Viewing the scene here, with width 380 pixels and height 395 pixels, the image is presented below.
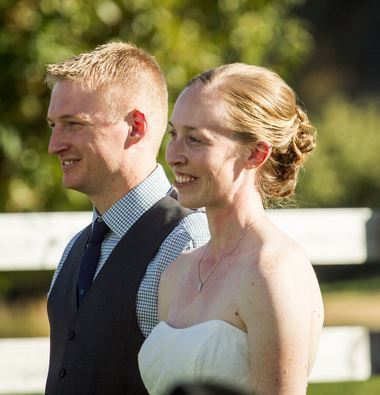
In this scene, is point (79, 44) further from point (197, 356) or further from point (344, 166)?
point (344, 166)

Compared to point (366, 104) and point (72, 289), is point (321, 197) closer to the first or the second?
point (366, 104)

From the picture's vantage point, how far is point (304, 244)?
5367mm

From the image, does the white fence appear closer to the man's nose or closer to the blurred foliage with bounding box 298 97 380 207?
the man's nose

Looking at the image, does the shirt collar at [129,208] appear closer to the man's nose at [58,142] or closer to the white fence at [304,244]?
the man's nose at [58,142]

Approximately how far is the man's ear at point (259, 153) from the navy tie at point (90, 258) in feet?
2.34

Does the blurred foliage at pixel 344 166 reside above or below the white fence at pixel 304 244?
above

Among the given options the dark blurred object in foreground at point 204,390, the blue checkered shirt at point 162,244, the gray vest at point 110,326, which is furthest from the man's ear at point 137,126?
the dark blurred object in foreground at point 204,390

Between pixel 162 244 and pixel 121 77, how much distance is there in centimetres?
55

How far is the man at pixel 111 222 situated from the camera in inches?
122

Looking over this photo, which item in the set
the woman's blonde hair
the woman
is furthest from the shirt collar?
the woman's blonde hair

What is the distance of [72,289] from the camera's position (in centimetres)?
329

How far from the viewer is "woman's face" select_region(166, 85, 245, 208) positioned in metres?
2.73

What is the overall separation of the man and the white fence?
1618mm

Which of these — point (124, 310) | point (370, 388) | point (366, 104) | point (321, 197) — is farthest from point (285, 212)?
point (366, 104)
